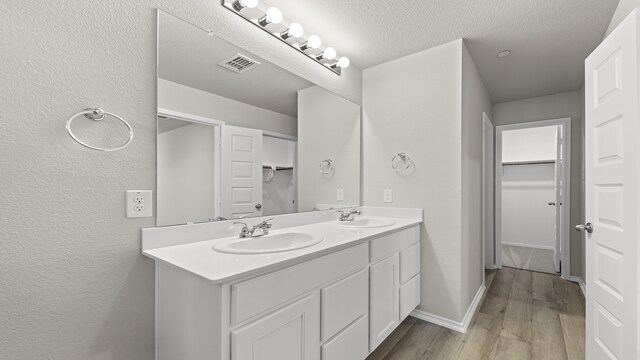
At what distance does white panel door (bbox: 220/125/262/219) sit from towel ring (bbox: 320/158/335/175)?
1.93 feet

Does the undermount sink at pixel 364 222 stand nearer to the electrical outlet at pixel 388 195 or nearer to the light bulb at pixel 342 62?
the electrical outlet at pixel 388 195

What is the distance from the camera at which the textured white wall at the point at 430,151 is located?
7.00 ft

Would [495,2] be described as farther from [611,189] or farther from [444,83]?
[611,189]

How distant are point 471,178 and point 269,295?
6.86ft

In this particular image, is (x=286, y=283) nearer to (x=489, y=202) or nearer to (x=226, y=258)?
(x=226, y=258)

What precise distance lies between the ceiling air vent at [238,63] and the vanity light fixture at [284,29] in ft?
0.70

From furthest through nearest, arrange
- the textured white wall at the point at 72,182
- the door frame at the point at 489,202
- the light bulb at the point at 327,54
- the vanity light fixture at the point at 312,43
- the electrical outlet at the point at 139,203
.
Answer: the door frame at the point at 489,202 → the light bulb at the point at 327,54 → the vanity light fixture at the point at 312,43 → the electrical outlet at the point at 139,203 → the textured white wall at the point at 72,182

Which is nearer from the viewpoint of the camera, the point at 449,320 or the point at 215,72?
the point at 215,72

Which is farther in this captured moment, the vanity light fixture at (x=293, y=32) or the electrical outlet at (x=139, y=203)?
the vanity light fixture at (x=293, y=32)

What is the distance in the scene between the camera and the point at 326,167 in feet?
7.28

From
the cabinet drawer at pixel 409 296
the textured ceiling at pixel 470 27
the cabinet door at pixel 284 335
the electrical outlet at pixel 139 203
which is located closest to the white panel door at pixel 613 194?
the textured ceiling at pixel 470 27

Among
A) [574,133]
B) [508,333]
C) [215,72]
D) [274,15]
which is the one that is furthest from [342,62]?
[574,133]

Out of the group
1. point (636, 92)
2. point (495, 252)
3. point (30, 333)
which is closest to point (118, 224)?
point (30, 333)

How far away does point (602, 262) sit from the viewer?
4.65 feet
